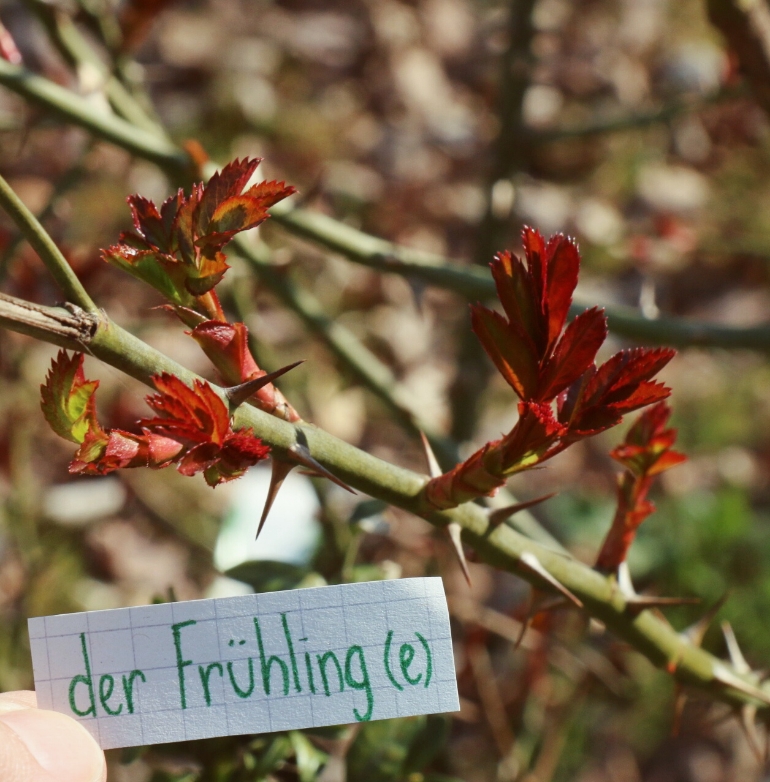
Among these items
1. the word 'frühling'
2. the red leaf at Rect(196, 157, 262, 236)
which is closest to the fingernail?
the word 'frühling'

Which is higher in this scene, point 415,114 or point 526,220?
point 415,114

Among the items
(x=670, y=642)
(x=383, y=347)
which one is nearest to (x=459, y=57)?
(x=383, y=347)

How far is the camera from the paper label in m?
0.70

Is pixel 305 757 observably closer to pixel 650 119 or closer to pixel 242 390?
pixel 242 390

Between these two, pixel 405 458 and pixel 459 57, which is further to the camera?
pixel 459 57

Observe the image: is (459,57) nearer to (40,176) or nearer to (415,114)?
(415,114)

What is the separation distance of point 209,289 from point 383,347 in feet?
5.76

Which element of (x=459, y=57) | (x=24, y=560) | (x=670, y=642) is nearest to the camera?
(x=670, y=642)

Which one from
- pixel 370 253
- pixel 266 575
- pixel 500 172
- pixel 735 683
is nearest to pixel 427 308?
pixel 500 172

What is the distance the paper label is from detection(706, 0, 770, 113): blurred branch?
0.90m

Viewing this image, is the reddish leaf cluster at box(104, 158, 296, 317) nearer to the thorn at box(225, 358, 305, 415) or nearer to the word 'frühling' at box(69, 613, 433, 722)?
the thorn at box(225, 358, 305, 415)

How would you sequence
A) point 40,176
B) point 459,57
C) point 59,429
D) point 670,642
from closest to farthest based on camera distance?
point 59,429 → point 670,642 → point 40,176 → point 459,57

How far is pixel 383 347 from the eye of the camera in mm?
2363

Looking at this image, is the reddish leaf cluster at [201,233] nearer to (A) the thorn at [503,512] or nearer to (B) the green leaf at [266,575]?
(A) the thorn at [503,512]
